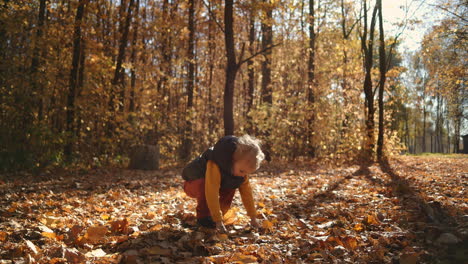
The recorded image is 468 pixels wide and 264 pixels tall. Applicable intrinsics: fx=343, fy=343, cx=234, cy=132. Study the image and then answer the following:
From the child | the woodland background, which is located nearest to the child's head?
the child

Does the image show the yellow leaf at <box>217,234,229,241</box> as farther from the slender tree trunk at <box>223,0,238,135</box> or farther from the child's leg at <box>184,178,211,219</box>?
the slender tree trunk at <box>223,0,238,135</box>

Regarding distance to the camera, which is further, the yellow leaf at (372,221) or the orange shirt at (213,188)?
the yellow leaf at (372,221)

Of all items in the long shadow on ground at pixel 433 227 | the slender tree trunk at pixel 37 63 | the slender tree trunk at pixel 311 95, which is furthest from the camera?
the slender tree trunk at pixel 311 95

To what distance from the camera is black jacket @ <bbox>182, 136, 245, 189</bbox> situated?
3068 mm

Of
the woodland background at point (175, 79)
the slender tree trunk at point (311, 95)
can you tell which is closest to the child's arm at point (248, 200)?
the woodland background at point (175, 79)

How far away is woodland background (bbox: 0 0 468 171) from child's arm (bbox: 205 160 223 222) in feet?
18.4

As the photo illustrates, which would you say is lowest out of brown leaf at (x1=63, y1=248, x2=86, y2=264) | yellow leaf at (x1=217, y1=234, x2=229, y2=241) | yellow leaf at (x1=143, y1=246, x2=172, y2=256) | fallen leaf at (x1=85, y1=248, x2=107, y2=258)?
yellow leaf at (x1=217, y1=234, x2=229, y2=241)

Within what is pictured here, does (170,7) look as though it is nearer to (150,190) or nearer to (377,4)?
(377,4)

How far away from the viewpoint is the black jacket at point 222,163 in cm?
307

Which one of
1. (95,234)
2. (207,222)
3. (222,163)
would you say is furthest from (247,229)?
(95,234)

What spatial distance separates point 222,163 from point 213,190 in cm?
26

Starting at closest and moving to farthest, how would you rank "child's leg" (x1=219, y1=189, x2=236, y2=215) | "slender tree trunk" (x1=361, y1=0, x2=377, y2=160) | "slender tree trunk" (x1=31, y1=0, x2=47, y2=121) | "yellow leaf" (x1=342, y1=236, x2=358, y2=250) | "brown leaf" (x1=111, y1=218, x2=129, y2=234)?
"yellow leaf" (x1=342, y1=236, x2=358, y2=250) → "brown leaf" (x1=111, y1=218, x2=129, y2=234) → "child's leg" (x1=219, y1=189, x2=236, y2=215) → "slender tree trunk" (x1=31, y1=0, x2=47, y2=121) → "slender tree trunk" (x1=361, y1=0, x2=377, y2=160)

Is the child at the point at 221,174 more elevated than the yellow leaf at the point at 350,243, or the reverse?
the child at the point at 221,174

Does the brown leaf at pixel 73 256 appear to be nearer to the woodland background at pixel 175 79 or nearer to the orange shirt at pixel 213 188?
the orange shirt at pixel 213 188
